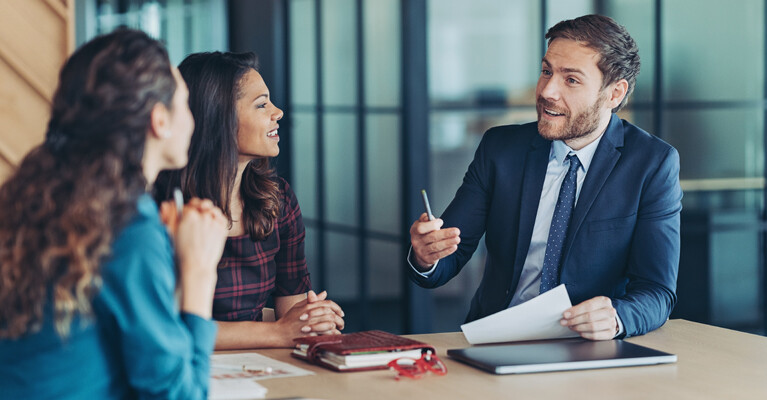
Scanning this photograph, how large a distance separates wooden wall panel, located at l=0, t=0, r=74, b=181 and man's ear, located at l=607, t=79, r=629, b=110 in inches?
70.3

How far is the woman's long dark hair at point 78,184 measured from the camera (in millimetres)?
1178

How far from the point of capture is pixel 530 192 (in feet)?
8.07

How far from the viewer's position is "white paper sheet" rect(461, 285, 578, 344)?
1.89 m

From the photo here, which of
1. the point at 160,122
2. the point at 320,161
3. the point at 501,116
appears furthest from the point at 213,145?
the point at 320,161

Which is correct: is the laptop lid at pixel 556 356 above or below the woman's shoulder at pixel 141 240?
below

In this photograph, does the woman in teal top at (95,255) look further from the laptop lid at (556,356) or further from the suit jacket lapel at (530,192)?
the suit jacket lapel at (530,192)

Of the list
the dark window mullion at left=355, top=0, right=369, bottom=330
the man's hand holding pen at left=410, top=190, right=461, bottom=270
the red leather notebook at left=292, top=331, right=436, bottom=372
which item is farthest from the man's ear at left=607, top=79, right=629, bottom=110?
the dark window mullion at left=355, top=0, right=369, bottom=330

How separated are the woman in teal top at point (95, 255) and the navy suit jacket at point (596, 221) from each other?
3.85 ft

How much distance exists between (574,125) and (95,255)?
156 cm

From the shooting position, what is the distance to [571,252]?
7.59 ft

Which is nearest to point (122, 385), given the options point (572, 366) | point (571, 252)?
point (572, 366)

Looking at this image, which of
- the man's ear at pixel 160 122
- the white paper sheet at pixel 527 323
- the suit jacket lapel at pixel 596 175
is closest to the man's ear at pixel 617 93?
the suit jacket lapel at pixel 596 175

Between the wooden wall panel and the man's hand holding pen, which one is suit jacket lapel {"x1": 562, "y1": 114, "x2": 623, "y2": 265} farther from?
the wooden wall panel

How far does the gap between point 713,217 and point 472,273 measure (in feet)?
4.04
